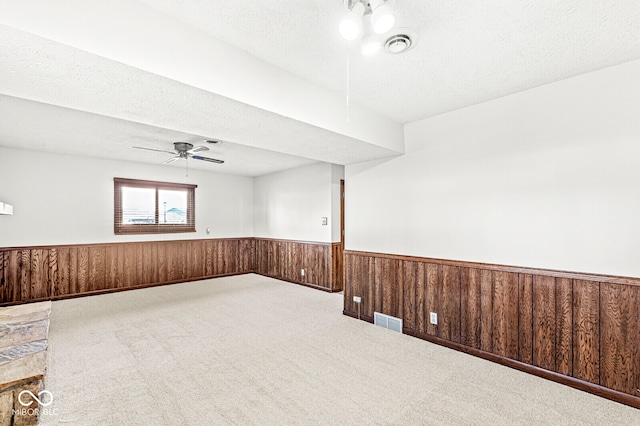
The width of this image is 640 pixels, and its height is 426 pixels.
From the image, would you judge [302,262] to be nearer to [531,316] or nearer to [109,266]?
[109,266]

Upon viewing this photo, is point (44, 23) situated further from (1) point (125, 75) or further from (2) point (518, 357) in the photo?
(2) point (518, 357)

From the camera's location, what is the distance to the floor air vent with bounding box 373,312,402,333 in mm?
3645

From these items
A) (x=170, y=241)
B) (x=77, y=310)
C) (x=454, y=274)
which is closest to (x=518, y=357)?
(x=454, y=274)

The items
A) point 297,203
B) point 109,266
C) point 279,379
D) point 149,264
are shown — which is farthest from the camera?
A: point 297,203

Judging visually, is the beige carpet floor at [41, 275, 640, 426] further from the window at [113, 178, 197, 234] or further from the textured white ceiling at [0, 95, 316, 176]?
the textured white ceiling at [0, 95, 316, 176]

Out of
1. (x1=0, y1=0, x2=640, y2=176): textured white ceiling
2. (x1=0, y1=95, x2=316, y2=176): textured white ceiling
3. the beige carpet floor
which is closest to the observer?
(x1=0, y1=0, x2=640, y2=176): textured white ceiling

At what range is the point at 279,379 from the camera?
2539 mm

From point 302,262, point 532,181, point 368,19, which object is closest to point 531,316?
point 532,181

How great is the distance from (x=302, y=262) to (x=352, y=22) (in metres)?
5.19

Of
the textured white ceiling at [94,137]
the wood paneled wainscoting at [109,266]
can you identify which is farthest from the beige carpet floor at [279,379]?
the textured white ceiling at [94,137]

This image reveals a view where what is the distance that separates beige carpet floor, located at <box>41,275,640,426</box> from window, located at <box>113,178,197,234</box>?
2325 mm

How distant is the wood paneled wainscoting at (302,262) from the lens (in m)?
5.71

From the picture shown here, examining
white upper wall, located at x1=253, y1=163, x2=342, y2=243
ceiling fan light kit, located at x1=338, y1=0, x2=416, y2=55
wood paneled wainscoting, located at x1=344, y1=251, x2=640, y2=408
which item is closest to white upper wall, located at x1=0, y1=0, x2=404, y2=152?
ceiling fan light kit, located at x1=338, y1=0, x2=416, y2=55

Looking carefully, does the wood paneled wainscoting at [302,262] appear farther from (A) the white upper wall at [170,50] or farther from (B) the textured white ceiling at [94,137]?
(A) the white upper wall at [170,50]
